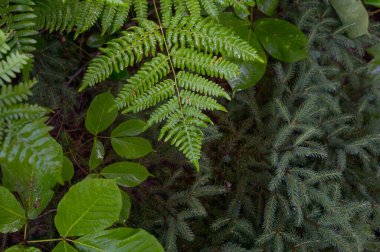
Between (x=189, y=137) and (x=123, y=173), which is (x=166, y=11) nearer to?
(x=189, y=137)

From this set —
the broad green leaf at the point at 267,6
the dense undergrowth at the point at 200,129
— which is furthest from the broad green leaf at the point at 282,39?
the broad green leaf at the point at 267,6

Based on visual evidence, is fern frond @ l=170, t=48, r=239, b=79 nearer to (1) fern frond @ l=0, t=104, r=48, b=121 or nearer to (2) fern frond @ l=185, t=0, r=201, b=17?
(2) fern frond @ l=185, t=0, r=201, b=17

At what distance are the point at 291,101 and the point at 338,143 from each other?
34 cm

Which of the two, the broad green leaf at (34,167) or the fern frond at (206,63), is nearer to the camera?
the broad green leaf at (34,167)

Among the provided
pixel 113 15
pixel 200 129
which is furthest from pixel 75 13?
pixel 200 129

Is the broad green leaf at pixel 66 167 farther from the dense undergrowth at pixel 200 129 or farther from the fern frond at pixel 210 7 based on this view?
the fern frond at pixel 210 7

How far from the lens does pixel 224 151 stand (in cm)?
208

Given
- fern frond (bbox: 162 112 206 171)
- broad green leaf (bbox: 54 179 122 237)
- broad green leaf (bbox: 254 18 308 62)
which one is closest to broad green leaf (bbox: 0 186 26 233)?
broad green leaf (bbox: 54 179 122 237)

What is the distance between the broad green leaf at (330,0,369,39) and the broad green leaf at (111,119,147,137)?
138cm

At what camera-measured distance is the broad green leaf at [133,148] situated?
5.76 ft

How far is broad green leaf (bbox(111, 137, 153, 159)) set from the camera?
176cm

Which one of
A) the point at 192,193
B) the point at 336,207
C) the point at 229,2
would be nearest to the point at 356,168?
the point at 336,207

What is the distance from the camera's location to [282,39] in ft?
6.61

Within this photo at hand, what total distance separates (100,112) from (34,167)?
413mm
